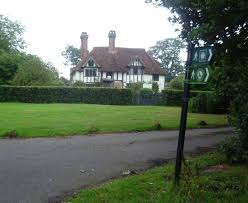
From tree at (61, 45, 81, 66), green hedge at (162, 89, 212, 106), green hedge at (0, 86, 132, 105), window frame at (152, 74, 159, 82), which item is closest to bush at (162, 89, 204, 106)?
green hedge at (162, 89, 212, 106)

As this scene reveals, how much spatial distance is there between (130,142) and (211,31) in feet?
23.3

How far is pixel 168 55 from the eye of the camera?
310 ft

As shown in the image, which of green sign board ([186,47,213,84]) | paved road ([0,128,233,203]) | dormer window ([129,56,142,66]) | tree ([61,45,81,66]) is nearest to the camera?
green sign board ([186,47,213,84])

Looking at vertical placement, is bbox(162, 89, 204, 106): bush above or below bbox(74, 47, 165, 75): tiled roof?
below

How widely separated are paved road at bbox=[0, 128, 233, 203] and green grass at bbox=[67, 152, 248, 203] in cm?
81

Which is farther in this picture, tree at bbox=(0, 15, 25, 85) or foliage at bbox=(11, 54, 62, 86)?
tree at bbox=(0, 15, 25, 85)

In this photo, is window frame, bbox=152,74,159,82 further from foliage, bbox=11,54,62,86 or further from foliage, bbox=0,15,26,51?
foliage, bbox=0,15,26,51

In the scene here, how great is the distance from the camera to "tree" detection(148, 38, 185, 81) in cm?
9344

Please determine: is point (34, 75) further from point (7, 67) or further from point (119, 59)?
point (119, 59)

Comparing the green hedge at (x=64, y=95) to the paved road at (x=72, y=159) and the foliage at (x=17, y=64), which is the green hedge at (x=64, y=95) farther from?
the paved road at (x=72, y=159)

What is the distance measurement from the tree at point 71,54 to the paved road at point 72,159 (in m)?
90.5

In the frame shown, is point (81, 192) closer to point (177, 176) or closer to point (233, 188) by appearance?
point (177, 176)

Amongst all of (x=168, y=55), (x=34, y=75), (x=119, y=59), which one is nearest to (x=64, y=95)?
(x=34, y=75)

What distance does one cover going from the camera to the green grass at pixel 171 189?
22.4 ft
